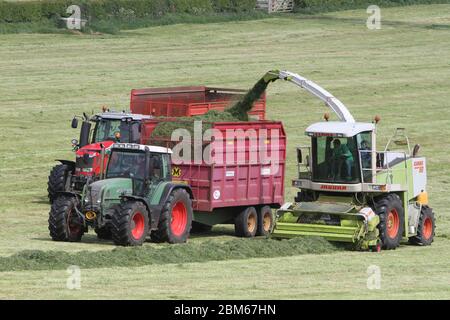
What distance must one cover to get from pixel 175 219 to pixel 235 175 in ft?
6.51

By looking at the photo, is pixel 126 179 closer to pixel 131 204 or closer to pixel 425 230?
pixel 131 204

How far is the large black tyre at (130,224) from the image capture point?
22547 mm

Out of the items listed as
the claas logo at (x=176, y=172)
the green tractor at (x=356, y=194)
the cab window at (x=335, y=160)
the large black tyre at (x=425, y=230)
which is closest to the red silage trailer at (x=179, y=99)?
the claas logo at (x=176, y=172)

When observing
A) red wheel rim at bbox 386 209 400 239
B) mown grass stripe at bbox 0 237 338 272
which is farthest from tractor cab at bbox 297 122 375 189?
mown grass stripe at bbox 0 237 338 272

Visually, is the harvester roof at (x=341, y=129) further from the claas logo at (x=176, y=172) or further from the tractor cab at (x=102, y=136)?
the tractor cab at (x=102, y=136)

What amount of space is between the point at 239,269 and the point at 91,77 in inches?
1079

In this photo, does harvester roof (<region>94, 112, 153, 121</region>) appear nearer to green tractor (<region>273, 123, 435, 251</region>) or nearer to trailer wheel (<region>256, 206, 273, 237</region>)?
trailer wheel (<region>256, 206, 273, 237</region>)

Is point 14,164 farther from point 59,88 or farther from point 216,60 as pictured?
point 216,60

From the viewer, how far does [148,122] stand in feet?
85.5

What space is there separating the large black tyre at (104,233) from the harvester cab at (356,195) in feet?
10.3

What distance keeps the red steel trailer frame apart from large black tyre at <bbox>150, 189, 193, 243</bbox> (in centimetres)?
95

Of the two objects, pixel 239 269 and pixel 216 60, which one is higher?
pixel 216 60
